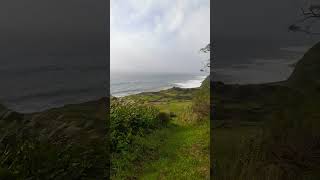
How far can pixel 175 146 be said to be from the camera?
8.18 metres

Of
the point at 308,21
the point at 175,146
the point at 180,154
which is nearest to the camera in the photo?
the point at 308,21

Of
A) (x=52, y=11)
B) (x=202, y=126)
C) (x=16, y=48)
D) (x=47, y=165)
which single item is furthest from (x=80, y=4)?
(x=202, y=126)

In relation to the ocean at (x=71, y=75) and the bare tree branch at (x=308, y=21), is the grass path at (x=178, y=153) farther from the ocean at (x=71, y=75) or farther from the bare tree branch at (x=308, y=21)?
the bare tree branch at (x=308, y=21)

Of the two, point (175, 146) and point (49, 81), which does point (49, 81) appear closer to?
point (49, 81)

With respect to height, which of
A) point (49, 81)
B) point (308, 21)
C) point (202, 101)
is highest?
point (308, 21)

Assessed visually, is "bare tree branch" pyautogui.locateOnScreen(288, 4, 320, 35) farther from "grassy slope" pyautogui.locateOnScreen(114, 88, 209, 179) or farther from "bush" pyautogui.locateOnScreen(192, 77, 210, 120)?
"bush" pyautogui.locateOnScreen(192, 77, 210, 120)

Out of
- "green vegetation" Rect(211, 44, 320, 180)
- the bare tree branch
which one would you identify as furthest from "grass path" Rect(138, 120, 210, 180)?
the bare tree branch

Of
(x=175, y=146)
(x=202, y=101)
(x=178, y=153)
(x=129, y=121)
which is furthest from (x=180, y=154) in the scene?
(x=202, y=101)

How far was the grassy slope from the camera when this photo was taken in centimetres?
694

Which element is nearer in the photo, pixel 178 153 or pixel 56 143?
pixel 56 143

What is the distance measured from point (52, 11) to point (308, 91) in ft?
9.69

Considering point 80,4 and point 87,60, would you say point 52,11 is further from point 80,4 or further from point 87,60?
point 87,60

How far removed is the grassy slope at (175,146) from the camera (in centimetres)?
694

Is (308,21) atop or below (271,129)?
atop
